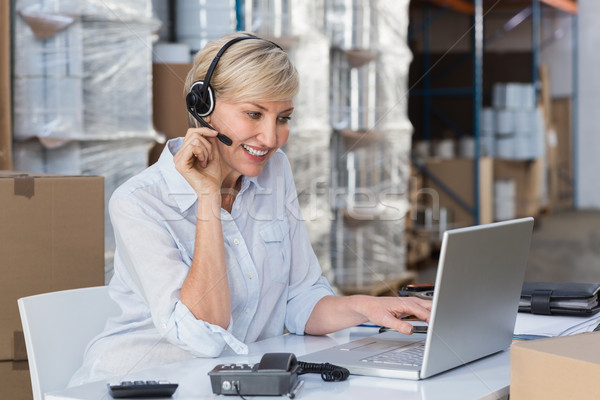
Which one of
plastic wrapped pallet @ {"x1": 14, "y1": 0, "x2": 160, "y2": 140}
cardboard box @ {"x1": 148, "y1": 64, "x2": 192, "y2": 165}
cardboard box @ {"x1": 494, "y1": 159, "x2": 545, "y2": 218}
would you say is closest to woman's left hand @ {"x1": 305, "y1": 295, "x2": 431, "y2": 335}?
plastic wrapped pallet @ {"x1": 14, "y1": 0, "x2": 160, "y2": 140}

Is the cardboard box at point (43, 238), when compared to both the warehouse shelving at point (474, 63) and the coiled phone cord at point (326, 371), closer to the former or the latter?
the coiled phone cord at point (326, 371)

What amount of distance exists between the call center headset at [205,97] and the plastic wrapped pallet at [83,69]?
4.14 ft

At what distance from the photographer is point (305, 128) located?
3951 millimetres

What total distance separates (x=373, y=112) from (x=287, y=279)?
9.16ft

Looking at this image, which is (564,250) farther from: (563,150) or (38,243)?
(38,243)

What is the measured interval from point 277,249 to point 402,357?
0.50 meters

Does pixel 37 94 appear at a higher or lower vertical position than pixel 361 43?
lower

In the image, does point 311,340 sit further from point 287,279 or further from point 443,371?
point 443,371

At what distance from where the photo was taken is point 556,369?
1016 mm

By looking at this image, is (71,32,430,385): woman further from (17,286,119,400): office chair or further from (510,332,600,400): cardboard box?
(510,332,600,400): cardboard box

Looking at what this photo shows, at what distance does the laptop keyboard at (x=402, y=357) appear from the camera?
128 cm

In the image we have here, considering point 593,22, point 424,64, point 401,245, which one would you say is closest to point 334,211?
point 401,245

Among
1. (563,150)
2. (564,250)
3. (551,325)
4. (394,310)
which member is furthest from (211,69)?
(563,150)

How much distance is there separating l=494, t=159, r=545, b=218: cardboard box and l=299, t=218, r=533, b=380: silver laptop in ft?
24.4
